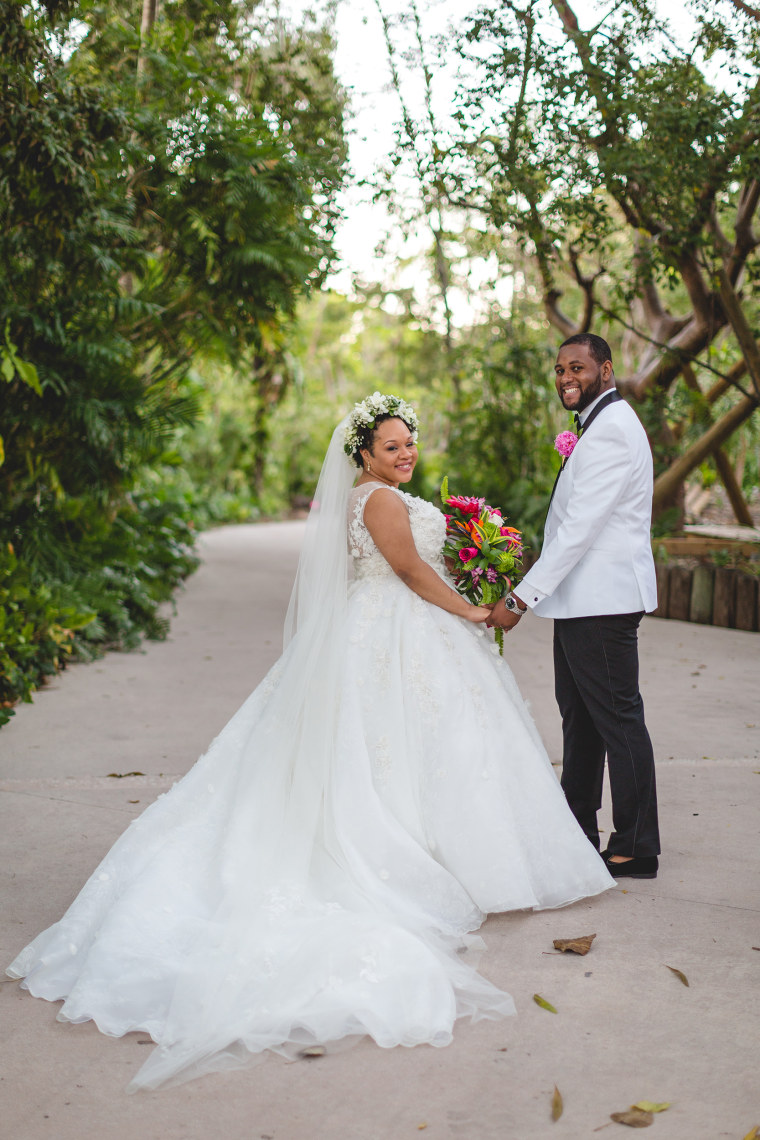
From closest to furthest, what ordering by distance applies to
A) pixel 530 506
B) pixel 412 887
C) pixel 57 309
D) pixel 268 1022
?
pixel 268 1022, pixel 412 887, pixel 57 309, pixel 530 506

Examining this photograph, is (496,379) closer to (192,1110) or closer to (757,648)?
(757,648)

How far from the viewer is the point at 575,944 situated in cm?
324

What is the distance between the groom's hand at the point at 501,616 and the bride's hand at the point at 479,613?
0.02 metres

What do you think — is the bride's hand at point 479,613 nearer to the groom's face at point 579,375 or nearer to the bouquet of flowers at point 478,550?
the bouquet of flowers at point 478,550

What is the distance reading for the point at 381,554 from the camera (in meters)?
3.87

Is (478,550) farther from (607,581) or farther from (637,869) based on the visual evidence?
(637,869)

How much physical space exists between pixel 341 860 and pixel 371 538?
1210 mm

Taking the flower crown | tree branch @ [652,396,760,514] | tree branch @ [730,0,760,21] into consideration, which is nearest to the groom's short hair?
the flower crown

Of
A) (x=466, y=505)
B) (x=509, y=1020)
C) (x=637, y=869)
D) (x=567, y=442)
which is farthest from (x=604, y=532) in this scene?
(x=509, y=1020)

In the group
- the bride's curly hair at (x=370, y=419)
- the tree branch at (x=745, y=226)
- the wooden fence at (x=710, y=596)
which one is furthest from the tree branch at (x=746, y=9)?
the bride's curly hair at (x=370, y=419)

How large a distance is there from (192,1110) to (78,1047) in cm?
47

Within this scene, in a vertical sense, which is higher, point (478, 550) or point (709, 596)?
point (478, 550)

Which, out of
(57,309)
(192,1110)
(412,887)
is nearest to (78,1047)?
(192,1110)

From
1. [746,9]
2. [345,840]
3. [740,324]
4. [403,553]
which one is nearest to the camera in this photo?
[345,840]
